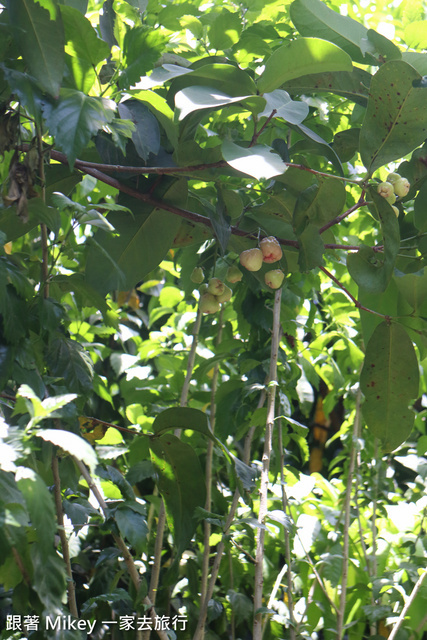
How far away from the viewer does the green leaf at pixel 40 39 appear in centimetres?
56

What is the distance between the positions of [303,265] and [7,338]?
33 centimetres

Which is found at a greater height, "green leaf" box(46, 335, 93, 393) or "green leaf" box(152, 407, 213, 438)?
"green leaf" box(46, 335, 93, 393)

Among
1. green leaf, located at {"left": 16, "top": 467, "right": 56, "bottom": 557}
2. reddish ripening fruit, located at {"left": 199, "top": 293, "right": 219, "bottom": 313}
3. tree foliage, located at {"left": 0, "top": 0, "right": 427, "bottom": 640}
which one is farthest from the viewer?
reddish ripening fruit, located at {"left": 199, "top": 293, "right": 219, "bottom": 313}

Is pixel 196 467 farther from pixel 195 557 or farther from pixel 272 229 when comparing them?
pixel 195 557

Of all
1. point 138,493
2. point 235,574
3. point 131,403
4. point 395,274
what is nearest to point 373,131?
point 395,274

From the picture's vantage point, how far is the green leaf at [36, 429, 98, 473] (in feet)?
1.46

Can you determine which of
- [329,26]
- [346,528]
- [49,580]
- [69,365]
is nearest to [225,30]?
[329,26]

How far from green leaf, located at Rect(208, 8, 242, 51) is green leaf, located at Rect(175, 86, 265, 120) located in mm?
362

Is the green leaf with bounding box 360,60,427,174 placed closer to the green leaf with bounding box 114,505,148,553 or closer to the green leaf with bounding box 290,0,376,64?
the green leaf with bounding box 290,0,376,64

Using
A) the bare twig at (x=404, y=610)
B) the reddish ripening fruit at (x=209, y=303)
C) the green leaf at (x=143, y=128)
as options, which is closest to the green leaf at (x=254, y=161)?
the green leaf at (x=143, y=128)

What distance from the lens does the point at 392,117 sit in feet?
2.18

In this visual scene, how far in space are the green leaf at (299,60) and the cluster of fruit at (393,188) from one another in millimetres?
131

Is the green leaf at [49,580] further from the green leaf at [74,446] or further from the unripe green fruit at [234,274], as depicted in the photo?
the unripe green fruit at [234,274]

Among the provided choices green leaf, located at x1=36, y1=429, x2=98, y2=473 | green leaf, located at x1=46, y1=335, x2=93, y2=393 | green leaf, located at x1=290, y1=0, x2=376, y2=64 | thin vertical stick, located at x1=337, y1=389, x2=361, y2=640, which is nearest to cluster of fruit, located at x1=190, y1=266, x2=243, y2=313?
green leaf, located at x1=46, y1=335, x2=93, y2=393
